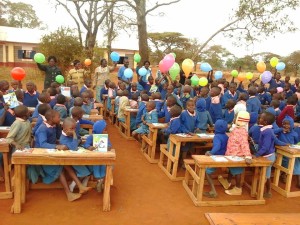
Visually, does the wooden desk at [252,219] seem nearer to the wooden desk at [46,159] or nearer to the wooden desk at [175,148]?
the wooden desk at [46,159]

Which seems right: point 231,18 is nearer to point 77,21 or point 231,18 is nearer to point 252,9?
point 252,9

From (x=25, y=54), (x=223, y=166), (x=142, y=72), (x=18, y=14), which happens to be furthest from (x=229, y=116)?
(x=18, y=14)

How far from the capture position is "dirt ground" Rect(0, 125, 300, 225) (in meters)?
4.17

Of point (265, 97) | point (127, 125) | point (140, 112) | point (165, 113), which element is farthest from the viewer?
point (265, 97)

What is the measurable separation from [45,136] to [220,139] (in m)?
2.64

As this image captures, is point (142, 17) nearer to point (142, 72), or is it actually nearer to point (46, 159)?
point (142, 72)

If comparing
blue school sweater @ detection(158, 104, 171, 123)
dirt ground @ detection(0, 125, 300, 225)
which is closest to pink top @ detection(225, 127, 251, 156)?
dirt ground @ detection(0, 125, 300, 225)

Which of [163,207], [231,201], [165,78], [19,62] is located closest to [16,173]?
[163,207]

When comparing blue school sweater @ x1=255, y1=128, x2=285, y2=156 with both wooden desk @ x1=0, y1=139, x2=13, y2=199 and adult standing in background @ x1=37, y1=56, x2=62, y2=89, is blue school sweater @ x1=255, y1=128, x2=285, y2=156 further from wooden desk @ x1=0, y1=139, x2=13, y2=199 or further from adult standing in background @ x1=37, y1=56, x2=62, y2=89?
adult standing in background @ x1=37, y1=56, x2=62, y2=89

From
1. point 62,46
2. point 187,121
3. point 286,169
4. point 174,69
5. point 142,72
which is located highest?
point 62,46

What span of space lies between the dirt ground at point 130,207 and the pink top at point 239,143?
32.0 inches

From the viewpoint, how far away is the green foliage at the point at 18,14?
1463 inches

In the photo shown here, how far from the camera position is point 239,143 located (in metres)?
4.86

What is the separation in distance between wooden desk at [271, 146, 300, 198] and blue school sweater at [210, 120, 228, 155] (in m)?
1.06
